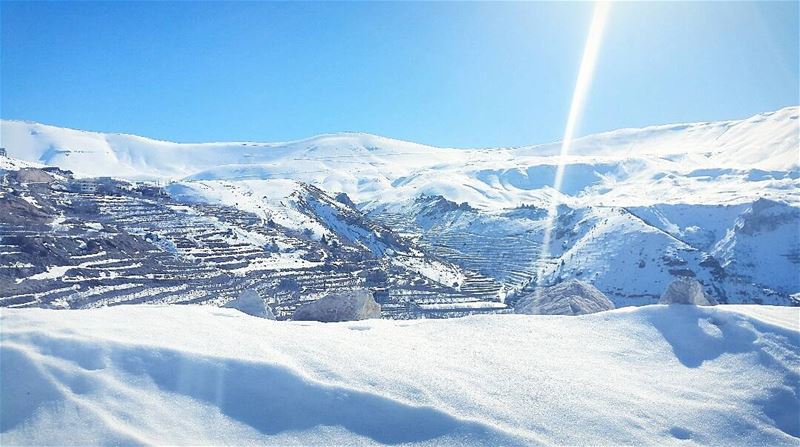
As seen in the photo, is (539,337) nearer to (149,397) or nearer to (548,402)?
(548,402)

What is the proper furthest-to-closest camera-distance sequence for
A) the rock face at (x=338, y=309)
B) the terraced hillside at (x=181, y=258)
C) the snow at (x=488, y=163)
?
1. the snow at (x=488, y=163)
2. the terraced hillside at (x=181, y=258)
3. the rock face at (x=338, y=309)

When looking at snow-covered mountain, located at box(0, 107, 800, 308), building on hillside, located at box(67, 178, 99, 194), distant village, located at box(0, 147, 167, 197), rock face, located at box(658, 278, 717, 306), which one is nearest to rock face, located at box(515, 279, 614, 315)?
rock face, located at box(658, 278, 717, 306)

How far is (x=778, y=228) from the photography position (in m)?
54.2

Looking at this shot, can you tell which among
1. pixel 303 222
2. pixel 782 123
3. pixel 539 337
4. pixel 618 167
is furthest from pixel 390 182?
pixel 539 337

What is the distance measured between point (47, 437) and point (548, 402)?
194 inches

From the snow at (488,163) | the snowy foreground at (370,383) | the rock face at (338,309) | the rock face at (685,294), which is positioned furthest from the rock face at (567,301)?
the snow at (488,163)

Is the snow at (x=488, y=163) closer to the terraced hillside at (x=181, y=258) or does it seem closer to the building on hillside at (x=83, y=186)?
the building on hillside at (x=83, y=186)

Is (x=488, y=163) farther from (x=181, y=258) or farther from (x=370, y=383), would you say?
(x=370, y=383)

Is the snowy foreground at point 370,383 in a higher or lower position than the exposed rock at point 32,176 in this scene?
lower

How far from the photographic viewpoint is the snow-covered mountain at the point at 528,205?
4628 cm

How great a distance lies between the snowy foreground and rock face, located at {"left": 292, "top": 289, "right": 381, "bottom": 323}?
76.4 inches

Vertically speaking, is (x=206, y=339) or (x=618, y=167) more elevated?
(x=618, y=167)

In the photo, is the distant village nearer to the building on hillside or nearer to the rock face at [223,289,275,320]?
the building on hillside

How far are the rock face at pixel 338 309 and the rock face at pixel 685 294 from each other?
18.2 ft
